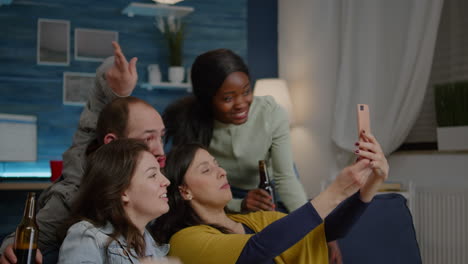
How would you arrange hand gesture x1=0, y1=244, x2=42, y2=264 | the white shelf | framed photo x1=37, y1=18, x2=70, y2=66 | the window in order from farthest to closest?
1. the white shelf
2. framed photo x1=37, y1=18, x2=70, y2=66
3. the window
4. hand gesture x1=0, y1=244, x2=42, y2=264

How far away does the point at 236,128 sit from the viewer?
2492 millimetres

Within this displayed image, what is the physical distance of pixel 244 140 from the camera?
2488 mm

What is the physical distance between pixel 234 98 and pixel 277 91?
9.63 ft

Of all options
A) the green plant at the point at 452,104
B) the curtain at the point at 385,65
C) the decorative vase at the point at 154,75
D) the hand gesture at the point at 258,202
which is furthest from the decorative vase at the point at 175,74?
the hand gesture at the point at 258,202

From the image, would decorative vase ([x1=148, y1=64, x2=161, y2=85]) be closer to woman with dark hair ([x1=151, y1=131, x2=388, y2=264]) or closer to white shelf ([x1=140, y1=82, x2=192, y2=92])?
white shelf ([x1=140, y1=82, x2=192, y2=92])

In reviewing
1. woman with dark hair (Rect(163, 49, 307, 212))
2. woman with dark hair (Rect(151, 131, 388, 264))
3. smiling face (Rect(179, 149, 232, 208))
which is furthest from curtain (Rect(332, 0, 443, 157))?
smiling face (Rect(179, 149, 232, 208))

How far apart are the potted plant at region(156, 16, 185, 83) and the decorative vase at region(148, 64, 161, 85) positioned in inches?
4.2

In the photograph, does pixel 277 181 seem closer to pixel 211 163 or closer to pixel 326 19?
pixel 211 163

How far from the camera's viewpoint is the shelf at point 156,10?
4879 millimetres

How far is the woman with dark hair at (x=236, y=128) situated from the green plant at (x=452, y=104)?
1626mm

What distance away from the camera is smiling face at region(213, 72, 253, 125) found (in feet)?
7.24

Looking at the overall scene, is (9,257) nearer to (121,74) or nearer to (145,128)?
(145,128)

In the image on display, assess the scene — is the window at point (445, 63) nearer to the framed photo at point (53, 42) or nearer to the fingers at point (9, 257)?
the framed photo at point (53, 42)

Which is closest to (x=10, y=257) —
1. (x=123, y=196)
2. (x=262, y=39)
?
(x=123, y=196)
